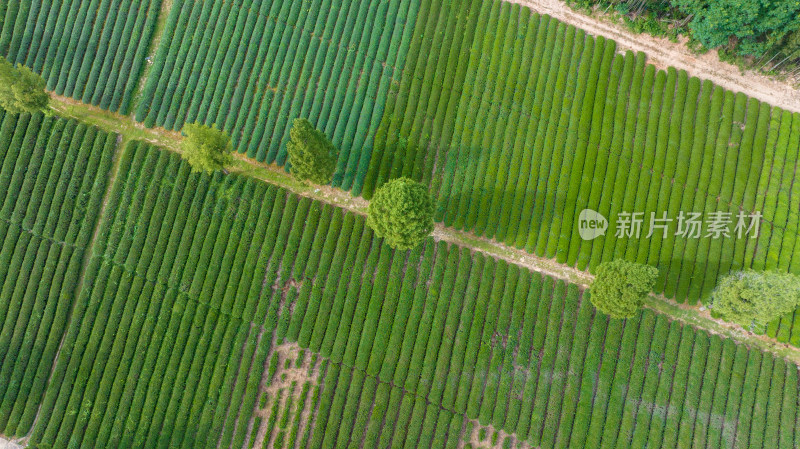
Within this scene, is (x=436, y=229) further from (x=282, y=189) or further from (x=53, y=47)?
(x=53, y=47)

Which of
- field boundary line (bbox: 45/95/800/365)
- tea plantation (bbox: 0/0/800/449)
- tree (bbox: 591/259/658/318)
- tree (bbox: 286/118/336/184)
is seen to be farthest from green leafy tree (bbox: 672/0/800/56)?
tree (bbox: 286/118/336/184)

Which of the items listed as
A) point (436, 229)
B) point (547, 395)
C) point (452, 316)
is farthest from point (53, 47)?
point (547, 395)

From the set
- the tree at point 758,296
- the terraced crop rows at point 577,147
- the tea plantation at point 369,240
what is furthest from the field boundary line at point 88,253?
the tree at point 758,296

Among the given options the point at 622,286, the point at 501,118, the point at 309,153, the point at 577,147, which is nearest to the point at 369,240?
the point at 309,153

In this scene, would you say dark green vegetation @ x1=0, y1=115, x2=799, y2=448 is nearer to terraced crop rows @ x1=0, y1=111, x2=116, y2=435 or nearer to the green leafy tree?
terraced crop rows @ x1=0, y1=111, x2=116, y2=435

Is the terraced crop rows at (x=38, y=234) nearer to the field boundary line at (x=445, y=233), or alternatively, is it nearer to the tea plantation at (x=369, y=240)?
the tea plantation at (x=369, y=240)

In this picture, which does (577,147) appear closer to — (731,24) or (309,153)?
(731,24)

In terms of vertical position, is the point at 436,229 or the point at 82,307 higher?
the point at 436,229
